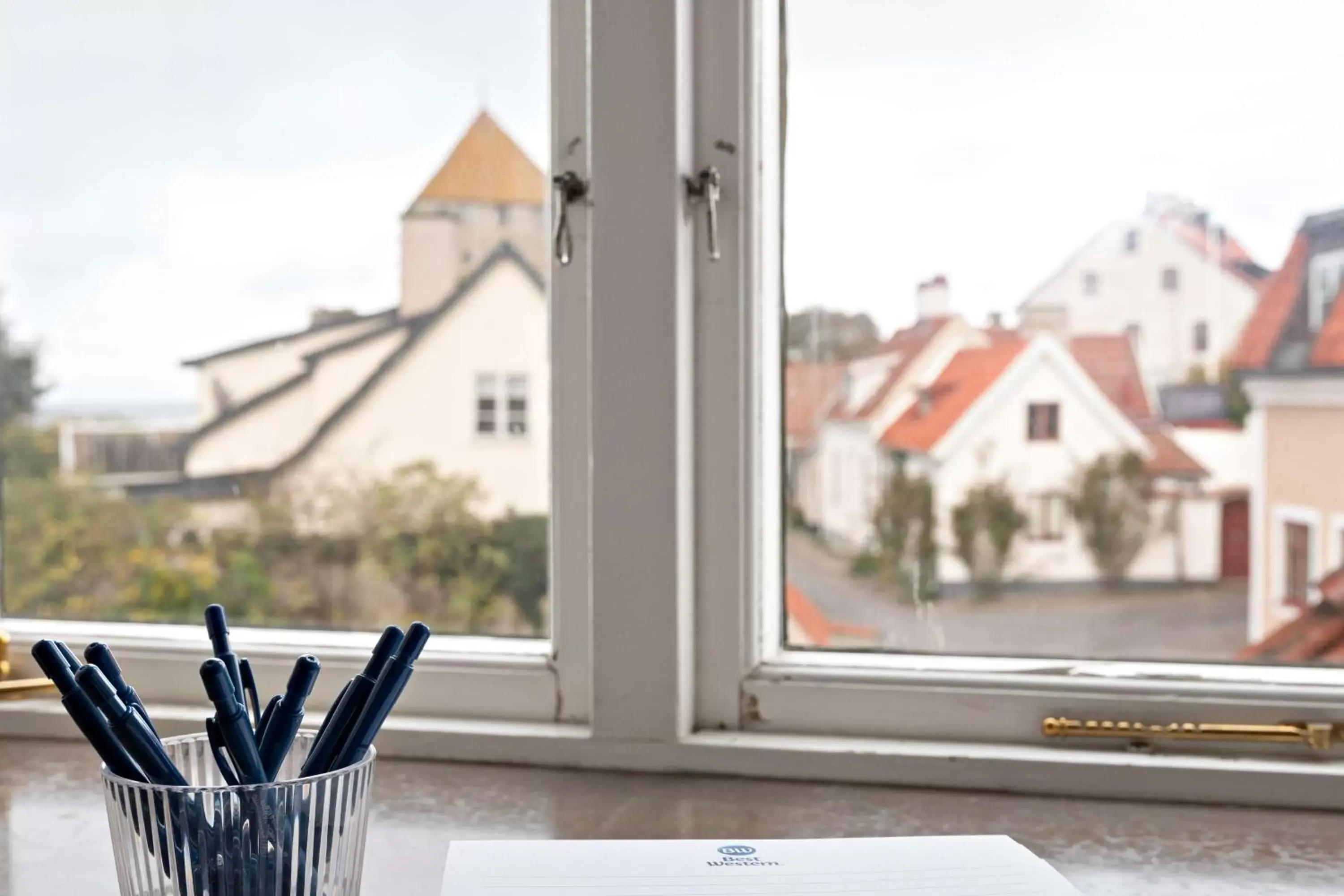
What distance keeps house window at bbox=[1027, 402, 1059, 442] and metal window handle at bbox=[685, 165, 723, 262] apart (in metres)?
0.32

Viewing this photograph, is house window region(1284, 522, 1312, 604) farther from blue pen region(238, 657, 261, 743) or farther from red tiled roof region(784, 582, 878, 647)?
blue pen region(238, 657, 261, 743)

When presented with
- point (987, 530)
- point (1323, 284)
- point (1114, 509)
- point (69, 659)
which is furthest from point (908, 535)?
point (69, 659)

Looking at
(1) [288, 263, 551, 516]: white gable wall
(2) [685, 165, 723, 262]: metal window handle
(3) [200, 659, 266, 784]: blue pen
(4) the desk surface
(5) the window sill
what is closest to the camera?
(3) [200, 659, 266, 784]: blue pen

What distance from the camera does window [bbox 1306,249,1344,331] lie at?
116 centimetres

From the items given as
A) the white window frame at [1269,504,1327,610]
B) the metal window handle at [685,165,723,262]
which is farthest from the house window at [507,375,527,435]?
the white window frame at [1269,504,1327,610]

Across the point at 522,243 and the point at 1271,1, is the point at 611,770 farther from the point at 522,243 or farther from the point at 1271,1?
the point at 1271,1

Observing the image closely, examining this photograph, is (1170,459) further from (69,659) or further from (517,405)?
(69,659)

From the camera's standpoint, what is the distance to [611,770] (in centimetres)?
120

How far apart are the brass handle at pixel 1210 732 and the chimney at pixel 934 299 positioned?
0.38 meters

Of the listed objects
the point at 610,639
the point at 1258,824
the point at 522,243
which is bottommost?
the point at 1258,824

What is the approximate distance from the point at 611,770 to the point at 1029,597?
16.2 inches

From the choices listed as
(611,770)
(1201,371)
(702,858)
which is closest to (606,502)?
(611,770)

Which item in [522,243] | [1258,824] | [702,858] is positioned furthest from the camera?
[522,243]

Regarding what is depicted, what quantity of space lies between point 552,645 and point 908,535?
1.14 ft
